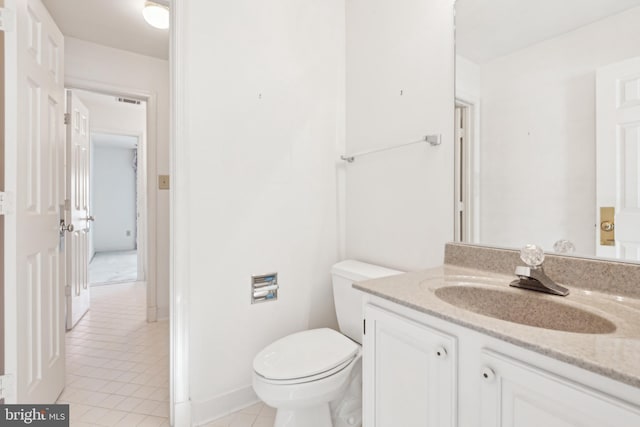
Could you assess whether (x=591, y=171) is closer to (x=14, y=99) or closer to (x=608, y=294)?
(x=608, y=294)

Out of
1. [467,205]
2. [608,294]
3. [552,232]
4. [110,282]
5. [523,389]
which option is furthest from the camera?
[110,282]

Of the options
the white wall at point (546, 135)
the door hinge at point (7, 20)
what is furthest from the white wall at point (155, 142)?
the white wall at point (546, 135)

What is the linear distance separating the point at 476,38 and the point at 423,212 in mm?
758

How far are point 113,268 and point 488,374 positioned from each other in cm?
578

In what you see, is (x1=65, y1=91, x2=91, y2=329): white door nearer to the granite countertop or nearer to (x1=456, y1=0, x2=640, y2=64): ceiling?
the granite countertop

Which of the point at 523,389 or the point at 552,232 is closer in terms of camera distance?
the point at 523,389

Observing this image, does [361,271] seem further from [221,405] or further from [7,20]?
[7,20]

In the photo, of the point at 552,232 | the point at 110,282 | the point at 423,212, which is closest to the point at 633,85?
the point at 552,232

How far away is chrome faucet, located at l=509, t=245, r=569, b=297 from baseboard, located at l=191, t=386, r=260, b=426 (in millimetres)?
1370

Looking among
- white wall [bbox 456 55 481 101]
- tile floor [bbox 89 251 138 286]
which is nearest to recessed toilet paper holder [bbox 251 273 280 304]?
white wall [bbox 456 55 481 101]

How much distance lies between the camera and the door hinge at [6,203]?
1.13 m

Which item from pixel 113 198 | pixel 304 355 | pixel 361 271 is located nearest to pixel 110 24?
pixel 361 271

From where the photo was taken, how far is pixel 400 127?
5.14ft

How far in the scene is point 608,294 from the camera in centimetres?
89
